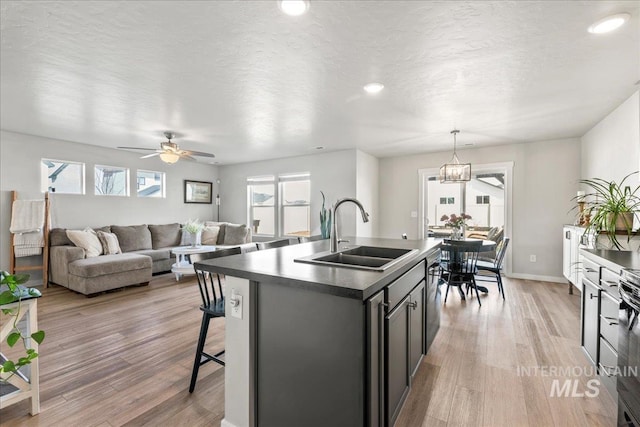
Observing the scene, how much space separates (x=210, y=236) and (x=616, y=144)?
6593 mm

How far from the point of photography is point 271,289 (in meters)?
1.43

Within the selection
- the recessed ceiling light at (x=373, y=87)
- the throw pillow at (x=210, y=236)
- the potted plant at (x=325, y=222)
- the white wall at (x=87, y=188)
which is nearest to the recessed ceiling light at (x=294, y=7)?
the recessed ceiling light at (x=373, y=87)

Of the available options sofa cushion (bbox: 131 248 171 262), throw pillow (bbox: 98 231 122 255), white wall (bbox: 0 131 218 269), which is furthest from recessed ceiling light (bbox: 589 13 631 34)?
→ white wall (bbox: 0 131 218 269)

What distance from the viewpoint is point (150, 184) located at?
6203 millimetres

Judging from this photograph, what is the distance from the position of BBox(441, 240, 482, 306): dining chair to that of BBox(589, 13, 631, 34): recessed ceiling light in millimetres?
2323

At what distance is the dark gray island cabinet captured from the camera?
48.0 inches

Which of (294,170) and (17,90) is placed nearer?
(17,90)

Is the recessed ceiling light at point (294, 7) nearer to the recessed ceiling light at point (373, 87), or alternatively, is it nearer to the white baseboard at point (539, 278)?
the recessed ceiling light at point (373, 87)

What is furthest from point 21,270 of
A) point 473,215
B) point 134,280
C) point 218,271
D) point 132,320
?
point 473,215

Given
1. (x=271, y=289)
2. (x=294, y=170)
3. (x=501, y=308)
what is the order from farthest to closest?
1. (x=294, y=170)
2. (x=501, y=308)
3. (x=271, y=289)

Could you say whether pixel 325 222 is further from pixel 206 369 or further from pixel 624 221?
pixel 624 221

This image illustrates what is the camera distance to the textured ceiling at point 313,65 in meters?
1.74

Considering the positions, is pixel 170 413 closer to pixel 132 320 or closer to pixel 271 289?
pixel 271 289

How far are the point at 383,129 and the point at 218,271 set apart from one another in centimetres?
340
